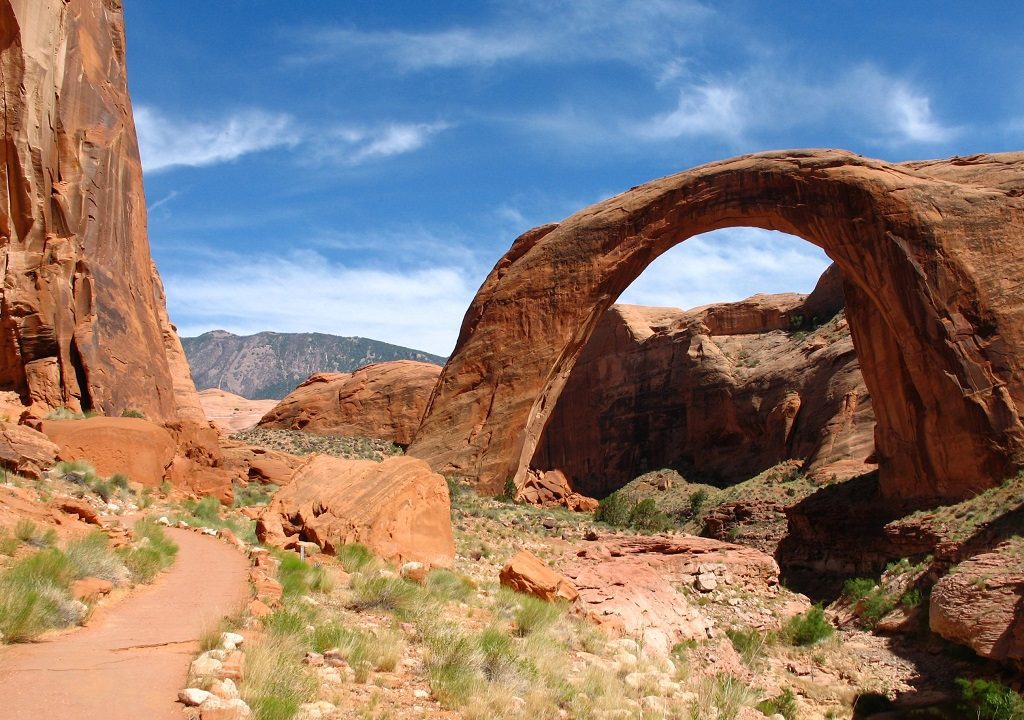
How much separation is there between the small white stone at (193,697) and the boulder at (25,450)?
7.18 meters

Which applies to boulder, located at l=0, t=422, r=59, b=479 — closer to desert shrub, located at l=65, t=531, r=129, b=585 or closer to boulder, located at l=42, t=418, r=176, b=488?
boulder, located at l=42, t=418, r=176, b=488

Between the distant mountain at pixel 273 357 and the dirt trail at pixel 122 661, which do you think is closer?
the dirt trail at pixel 122 661

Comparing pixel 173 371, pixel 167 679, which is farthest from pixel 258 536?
pixel 173 371

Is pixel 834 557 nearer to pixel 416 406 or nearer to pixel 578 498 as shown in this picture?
pixel 578 498

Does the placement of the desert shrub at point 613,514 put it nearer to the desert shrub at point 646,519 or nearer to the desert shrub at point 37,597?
the desert shrub at point 646,519

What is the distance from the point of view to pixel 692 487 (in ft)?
113

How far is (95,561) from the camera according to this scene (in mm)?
6566

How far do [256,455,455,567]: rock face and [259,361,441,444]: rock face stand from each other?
2363 cm

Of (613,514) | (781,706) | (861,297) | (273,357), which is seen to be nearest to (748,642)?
(781,706)

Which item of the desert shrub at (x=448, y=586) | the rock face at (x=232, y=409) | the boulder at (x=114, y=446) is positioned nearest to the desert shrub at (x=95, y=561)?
the desert shrub at (x=448, y=586)

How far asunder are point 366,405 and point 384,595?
97.9 ft

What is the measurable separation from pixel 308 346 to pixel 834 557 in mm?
157631

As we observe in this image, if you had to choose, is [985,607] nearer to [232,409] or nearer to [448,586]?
[448,586]

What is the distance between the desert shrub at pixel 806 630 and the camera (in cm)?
1292
